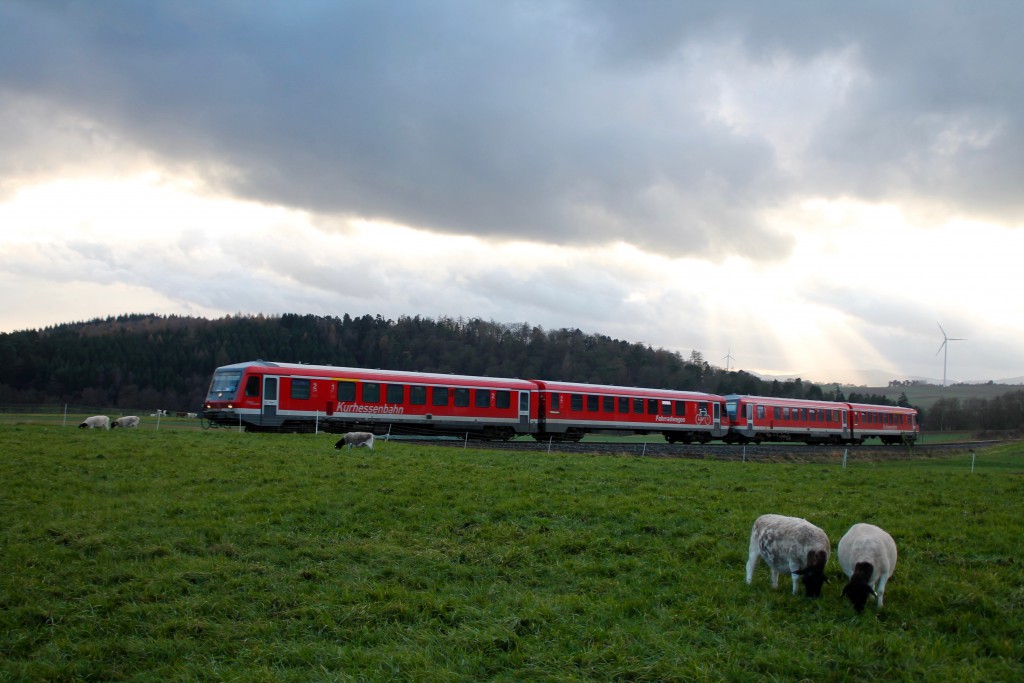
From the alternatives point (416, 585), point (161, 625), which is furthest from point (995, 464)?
point (161, 625)

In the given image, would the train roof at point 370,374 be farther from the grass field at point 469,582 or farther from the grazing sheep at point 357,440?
the grass field at point 469,582

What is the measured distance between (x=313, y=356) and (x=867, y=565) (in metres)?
106

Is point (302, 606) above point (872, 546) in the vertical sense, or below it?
below

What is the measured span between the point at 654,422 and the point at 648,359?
63.3m

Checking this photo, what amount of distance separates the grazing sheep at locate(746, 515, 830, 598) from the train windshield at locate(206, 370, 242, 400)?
25412 millimetres

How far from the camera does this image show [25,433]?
75.8 feet

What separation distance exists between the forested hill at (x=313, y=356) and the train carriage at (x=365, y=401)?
60767 mm

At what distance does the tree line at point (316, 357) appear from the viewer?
8750 cm

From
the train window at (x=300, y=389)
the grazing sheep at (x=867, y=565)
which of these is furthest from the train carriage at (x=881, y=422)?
the grazing sheep at (x=867, y=565)

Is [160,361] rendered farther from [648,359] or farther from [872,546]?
[872,546]

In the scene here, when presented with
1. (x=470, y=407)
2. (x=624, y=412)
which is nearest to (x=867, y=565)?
(x=470, y=407)

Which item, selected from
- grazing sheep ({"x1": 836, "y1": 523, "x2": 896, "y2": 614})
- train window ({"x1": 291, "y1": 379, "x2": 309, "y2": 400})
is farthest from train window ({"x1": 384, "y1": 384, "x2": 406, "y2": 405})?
grazing sheep ({"x1": 836, "y1": 523, "x2": 896, "y2": 614})

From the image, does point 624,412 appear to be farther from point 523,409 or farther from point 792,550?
point 792,550

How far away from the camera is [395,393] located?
33250 mm
